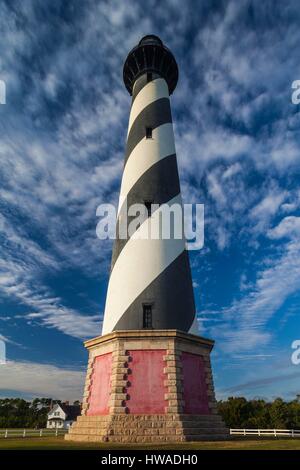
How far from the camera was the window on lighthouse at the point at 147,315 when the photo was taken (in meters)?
11.8

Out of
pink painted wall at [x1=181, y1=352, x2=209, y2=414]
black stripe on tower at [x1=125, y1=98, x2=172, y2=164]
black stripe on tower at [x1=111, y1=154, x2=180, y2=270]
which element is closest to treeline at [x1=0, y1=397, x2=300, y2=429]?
pink painted wall at [x1=181, y1=352, x2=209, y2=414]

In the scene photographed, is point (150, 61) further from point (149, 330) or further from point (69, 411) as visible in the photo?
point (69, 411)

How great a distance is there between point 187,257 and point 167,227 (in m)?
1.46

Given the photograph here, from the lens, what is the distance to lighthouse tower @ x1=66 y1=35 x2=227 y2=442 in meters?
10.2

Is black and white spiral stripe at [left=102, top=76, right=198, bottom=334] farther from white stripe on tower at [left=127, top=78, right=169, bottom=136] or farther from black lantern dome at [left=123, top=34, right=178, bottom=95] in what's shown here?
black lantern dome at [left=123, top=34, right=178, bottom=95]

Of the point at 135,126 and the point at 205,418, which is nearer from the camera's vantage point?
the point at 205,418

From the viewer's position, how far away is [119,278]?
42.3 feet

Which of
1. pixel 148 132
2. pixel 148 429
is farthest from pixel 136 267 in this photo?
pixel 148 132

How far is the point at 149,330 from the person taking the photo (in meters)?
11.1

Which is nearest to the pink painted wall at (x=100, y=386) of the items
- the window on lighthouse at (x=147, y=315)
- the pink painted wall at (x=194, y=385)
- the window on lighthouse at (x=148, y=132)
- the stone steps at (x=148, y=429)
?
the stone steps at (x=148, y=429)

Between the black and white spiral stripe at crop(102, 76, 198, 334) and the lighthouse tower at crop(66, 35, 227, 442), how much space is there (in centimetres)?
3
